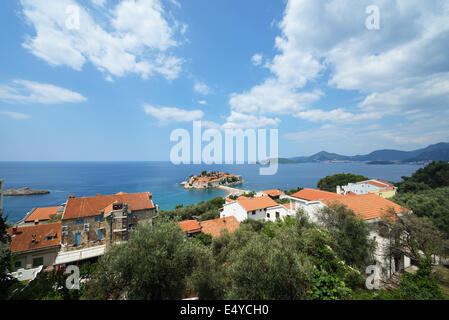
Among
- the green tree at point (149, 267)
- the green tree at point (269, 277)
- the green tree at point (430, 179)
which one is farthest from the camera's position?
the green tree at point (430, 179)

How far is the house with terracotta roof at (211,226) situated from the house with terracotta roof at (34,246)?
548 inches

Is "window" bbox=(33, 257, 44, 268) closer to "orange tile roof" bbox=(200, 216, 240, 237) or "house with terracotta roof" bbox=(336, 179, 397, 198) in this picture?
"orange tile roof" bbox=(200, 216, 240, 237)

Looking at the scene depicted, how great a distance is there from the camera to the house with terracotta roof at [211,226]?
23672 mm

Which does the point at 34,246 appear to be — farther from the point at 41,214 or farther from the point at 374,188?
the point at 374,188

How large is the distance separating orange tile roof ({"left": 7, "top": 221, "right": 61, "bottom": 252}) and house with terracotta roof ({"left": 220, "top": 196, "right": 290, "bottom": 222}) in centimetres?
2297

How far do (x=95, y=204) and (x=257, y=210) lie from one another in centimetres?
2236

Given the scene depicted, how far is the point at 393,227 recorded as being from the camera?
1396 cm

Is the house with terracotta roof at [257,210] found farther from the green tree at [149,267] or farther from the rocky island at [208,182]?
the rocky island at [208,182]

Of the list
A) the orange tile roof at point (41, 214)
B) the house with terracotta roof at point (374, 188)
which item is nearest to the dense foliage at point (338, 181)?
the house with terracotta roof at point (374, 188)

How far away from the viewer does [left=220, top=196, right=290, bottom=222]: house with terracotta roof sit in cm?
2731

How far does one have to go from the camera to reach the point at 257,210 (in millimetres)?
28031

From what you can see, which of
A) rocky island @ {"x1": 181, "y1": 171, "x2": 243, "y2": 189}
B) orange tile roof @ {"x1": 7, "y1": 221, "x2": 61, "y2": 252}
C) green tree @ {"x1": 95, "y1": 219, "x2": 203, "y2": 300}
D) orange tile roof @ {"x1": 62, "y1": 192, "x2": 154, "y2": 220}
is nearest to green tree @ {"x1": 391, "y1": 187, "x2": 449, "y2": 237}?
green tree @ {"x1": 95, "y1": 219, "x2": 203, "y2": 300}
